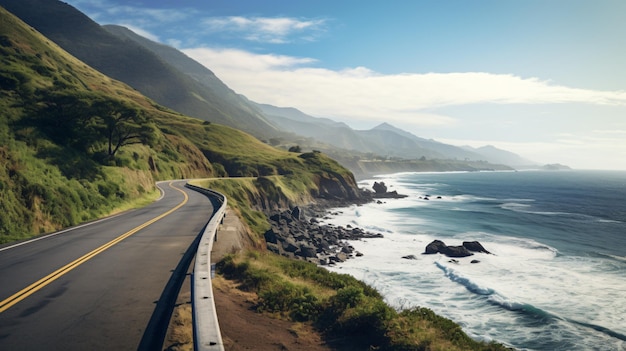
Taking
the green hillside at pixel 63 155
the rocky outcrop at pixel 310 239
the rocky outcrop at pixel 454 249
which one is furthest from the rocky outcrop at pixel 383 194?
the rocky outcrop at pixel 454 249

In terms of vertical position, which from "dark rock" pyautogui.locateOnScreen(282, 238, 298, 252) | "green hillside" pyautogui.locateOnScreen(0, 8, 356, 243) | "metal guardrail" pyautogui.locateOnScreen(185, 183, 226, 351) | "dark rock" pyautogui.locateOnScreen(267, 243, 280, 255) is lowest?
"dark rock" pyautogui.locateOnScreen(282, 238, 298, 252)

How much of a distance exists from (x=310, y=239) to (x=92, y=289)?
111 ft

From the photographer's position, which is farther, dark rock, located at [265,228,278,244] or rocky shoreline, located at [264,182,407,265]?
rocky shoreline, located at [264,182,407,265]

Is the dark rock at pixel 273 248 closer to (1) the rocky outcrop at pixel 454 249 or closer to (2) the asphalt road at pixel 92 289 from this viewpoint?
(2) the asphalt road at pixel 92 289

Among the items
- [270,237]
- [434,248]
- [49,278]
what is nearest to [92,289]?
[49,278]

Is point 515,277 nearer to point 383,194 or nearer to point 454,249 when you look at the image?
point 454,249

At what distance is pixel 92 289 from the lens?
8828mm

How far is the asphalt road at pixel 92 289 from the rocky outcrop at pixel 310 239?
1821cm

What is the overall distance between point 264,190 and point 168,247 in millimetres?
50096

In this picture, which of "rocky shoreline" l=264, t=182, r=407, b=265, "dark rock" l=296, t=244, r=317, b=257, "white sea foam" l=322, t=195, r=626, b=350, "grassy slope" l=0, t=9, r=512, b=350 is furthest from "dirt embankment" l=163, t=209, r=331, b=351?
"dark rock" l=296, t=244, r=317, b=257

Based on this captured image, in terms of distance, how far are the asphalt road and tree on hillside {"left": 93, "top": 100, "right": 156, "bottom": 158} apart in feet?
75.0

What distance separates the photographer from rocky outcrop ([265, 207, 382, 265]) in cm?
3397

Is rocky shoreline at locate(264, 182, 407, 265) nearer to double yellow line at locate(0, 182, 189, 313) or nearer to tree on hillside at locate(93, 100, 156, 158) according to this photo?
double yellow line at locate(0, 182, 189, 313)

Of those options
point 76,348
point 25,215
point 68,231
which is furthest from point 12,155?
point 76,348
